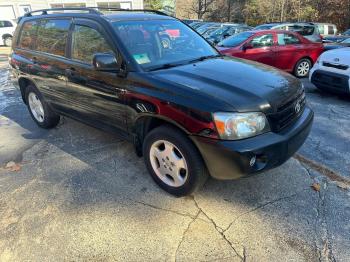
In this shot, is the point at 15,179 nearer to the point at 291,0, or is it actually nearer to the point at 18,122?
the point at 18,122

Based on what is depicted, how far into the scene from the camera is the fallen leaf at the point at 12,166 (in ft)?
13.4

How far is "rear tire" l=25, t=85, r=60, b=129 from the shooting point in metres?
5.12

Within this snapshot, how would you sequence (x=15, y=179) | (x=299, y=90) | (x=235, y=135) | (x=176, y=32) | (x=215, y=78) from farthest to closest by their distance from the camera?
(x=176, y=32)
(x=15, y=179)
(x=299, y=90)
(x=215, y=78)
(x=235, y=135)

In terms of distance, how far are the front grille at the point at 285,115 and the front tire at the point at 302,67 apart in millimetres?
6348

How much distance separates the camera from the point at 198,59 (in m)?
3.86

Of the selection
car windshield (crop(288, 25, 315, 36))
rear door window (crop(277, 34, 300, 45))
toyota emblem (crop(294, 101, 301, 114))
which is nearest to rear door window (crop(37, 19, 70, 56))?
toyota emblem (crop(294, 101, 301, 114))

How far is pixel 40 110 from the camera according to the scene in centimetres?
533

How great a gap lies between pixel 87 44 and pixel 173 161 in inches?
71.5

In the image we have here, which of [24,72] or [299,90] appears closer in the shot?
[299,90]

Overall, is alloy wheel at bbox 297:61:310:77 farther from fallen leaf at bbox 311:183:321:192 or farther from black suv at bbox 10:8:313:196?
fallen leaf at bbox 311:183:321:192

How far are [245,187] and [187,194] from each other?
0.67m

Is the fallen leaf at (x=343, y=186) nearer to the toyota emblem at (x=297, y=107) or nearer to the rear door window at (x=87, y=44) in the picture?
the toyota emblem at (x=297, y=107)

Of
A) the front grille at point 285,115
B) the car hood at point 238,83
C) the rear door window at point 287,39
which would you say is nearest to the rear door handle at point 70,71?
the car hood at point 238,83

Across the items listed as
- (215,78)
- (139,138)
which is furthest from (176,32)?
(139,138)
